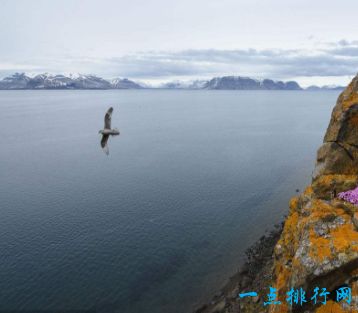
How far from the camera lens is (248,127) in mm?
174875

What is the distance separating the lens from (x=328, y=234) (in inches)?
751

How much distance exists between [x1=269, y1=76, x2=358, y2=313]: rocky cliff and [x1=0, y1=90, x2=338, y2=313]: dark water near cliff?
25.0m

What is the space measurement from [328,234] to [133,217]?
160 ft

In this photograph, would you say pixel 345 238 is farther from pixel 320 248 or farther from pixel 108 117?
pixel 108 117

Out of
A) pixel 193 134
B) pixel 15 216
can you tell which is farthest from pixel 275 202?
pixel 193 134

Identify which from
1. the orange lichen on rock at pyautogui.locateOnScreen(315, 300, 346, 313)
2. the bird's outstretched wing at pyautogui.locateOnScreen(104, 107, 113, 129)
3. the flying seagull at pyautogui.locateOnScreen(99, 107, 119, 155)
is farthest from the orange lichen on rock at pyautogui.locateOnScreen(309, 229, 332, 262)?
the bird's outstretched wing at pyautogui.locateOnScreen(104, 107, 113, 129)

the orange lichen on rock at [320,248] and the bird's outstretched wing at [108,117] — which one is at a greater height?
the bird's outstretched wing at [108,117]

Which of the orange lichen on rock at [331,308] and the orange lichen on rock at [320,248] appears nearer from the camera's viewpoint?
the orange lichen on rock at [331,308]

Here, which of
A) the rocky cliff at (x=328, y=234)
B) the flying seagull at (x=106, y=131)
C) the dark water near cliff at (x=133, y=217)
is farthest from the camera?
the dark water near cliff at (x=133, y=217)

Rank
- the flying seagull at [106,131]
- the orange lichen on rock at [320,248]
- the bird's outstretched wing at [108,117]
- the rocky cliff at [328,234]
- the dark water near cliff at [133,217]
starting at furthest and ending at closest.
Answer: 1. the dark water near cliff at [133,217]
2. the bird's outstretched wing at [108,117]
3. the flying seagull at [106,131]
4. the orange lichen on rock at [320,248]
5. the rocky cliff at [328,234]

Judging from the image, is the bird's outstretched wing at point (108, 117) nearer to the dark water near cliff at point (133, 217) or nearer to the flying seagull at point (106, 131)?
the flying seagull at point (106, 131)

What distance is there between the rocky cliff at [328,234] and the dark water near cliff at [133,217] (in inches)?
986

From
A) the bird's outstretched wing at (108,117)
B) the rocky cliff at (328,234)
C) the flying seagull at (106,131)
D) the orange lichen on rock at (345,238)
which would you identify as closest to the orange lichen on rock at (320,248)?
the rocky cliff at (328,234)

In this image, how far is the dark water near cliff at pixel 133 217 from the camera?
1813 inches
